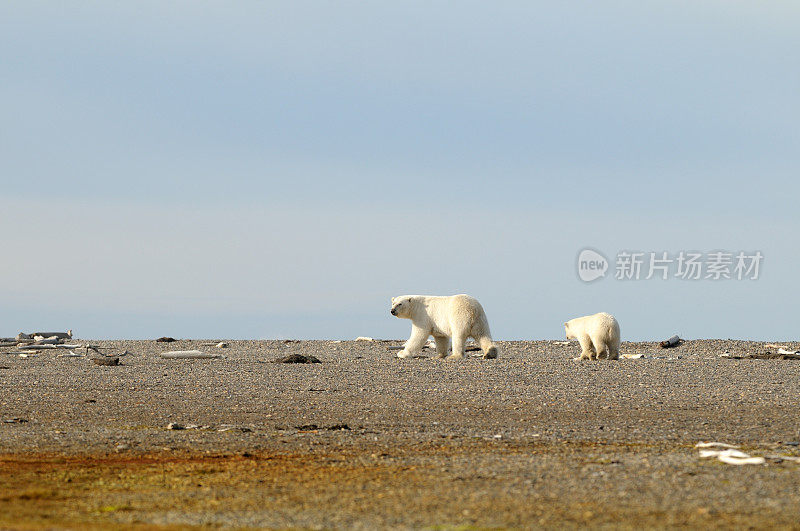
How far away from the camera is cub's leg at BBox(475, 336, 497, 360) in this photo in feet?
75.1

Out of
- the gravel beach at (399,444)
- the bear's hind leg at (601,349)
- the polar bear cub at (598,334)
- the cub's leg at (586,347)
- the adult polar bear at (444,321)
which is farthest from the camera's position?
the adult polar bear at (444,321)

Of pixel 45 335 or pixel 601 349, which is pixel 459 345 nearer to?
pixel 601 349

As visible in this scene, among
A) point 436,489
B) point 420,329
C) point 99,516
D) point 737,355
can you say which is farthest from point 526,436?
point 737,355

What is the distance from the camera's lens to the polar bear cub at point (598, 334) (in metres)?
22.4

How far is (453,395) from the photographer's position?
15383 millimetres

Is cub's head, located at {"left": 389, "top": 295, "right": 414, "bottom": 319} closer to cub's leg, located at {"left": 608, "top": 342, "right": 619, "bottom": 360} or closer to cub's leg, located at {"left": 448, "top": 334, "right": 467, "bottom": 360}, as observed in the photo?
cub's leg, located at {"left": 448, "top": 334, "right": 467, "bottom": 360}

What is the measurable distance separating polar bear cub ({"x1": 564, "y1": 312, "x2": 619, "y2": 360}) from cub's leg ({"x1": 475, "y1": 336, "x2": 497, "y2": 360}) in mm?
2071

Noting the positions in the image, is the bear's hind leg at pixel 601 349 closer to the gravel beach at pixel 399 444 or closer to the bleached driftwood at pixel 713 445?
the gravel beach at pixel 399 444

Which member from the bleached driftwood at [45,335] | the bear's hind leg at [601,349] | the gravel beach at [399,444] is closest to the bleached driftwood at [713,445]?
the gravel beach at [399,444]

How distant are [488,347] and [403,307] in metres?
2.71

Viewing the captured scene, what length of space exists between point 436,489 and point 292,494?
3.71ft

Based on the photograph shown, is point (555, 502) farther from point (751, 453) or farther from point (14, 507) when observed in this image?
point (14, 507)

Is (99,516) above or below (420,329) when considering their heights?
below

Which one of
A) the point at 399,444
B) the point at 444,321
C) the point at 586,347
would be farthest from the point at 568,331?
→ the point at 399,444
